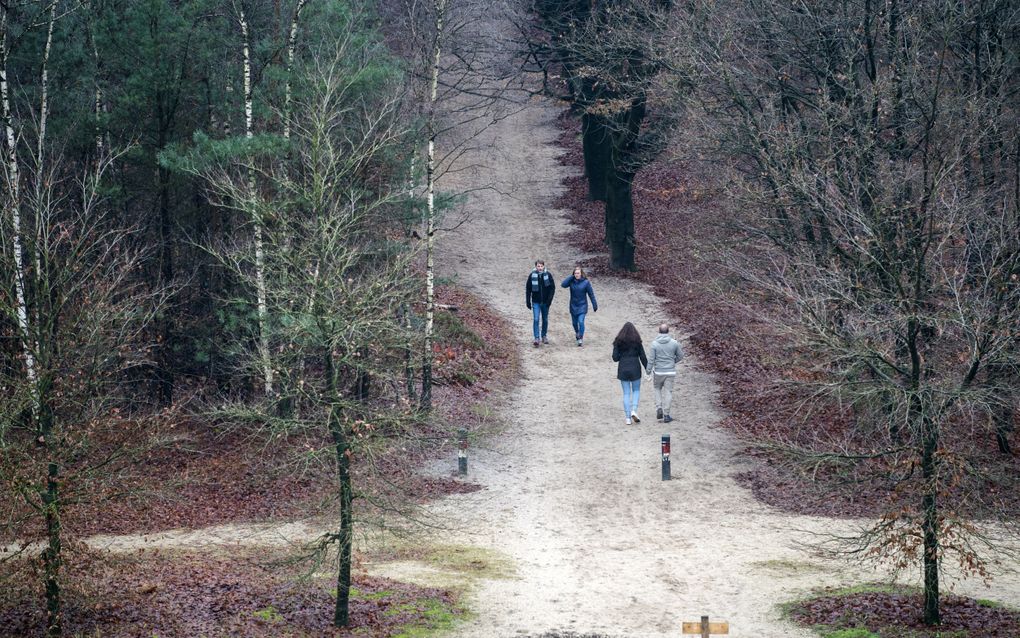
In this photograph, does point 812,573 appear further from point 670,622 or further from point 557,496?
point 557,496

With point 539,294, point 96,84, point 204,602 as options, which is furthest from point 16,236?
point 539,294

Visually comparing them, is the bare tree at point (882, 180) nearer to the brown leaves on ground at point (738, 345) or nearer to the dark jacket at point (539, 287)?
the brown leaves on ground at point (738, 345)

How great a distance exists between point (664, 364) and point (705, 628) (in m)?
9.54

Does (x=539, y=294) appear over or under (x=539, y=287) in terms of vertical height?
under

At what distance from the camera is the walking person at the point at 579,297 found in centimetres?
2373

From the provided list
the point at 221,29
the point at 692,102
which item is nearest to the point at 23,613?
the point at 221,29

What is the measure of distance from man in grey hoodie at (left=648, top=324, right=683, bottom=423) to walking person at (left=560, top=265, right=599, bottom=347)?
4230 millimetres

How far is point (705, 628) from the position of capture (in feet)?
32.8

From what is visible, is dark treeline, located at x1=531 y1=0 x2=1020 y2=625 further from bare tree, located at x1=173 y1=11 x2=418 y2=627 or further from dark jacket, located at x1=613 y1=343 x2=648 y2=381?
bare tree, located at x1=173 y1=11 x2=418 y2=627

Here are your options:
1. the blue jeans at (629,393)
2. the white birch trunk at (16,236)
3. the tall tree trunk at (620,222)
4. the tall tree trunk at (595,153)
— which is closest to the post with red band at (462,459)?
the blue jeans at (629,393)

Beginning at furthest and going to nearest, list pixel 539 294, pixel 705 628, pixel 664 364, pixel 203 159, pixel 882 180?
pixel 539 294 < pixel 664 364 < pixel 203 159 < pixel 882 180 < pixel 705 628

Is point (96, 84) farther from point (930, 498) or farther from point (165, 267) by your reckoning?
point (930, 498)

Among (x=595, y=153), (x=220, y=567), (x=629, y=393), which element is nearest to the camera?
(x=220, y=567)

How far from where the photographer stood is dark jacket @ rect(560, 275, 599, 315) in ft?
77.9
